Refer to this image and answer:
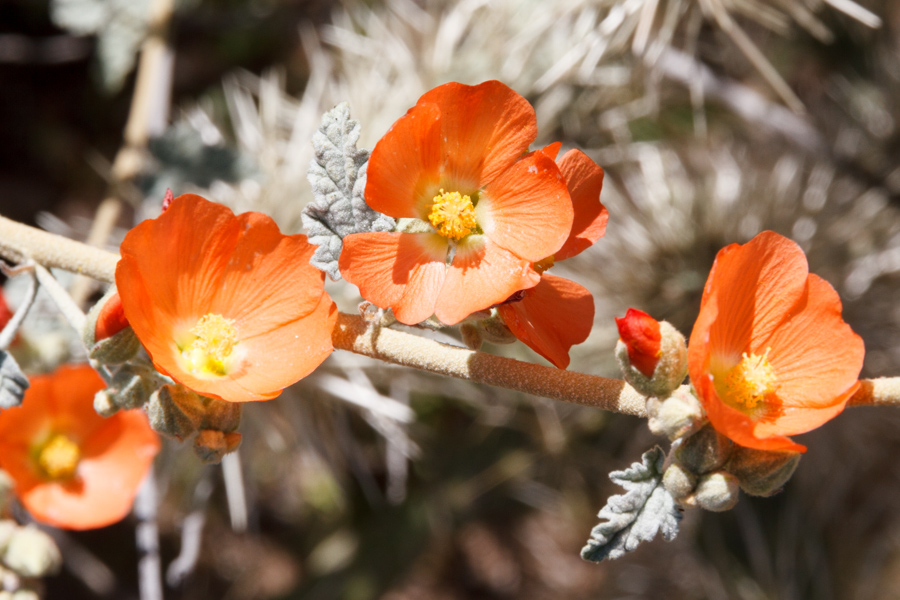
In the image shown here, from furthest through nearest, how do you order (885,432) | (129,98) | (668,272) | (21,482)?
(129,98)
(885,432)
(668,272)
(21,482)

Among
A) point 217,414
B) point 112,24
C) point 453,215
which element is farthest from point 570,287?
point 112,24

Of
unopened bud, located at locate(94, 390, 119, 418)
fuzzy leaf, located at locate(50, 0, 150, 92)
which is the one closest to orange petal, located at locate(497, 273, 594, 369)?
unopened bud, located at locate(94, 390, 119, 418)

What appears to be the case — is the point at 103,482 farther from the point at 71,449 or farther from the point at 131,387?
the point at 131,387

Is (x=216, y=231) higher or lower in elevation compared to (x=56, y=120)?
higher

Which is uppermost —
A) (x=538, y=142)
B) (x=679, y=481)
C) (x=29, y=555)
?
(x=679, y=481)

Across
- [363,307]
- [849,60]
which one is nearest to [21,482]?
[363,307]

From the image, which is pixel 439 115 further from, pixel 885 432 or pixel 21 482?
pixel 885 432
